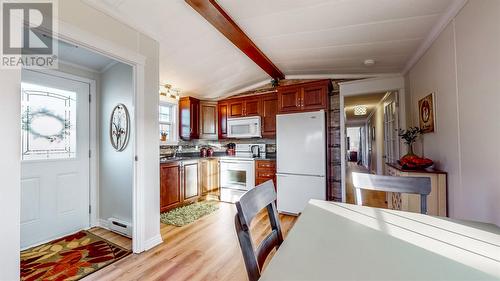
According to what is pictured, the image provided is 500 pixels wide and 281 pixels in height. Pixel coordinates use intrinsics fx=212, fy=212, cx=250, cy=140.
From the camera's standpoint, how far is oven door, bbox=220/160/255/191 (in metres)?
3.76

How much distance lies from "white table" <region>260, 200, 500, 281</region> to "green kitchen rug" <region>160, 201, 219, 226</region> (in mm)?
2448

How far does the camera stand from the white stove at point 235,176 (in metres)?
3.77

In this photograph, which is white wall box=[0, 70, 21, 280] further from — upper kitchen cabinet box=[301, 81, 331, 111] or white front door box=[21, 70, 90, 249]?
upper kitchen cabinet box=[301, 81, 331, 111]

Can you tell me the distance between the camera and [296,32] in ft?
7.39

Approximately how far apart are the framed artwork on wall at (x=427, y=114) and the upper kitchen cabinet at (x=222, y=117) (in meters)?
3.17

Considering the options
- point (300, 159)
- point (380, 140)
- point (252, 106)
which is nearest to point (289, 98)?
point (252, 106)

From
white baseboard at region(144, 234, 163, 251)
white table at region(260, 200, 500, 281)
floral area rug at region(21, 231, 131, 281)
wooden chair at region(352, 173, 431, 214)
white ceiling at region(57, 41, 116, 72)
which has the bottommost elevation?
floral area rug at region(21, 231, 131, 281)

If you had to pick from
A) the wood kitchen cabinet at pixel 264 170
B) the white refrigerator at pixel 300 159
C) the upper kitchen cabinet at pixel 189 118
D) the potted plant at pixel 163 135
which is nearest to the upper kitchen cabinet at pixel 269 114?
the white refrigerator at pixel 300 159

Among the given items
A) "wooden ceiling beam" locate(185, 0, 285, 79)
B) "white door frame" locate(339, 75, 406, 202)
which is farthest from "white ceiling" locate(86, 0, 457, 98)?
"white door frame" locate(339, 75, 406, 202)

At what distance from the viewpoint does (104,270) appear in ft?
6.21

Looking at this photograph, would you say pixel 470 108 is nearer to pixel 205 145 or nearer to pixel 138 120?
pixel 138 120

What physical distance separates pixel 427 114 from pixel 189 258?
2.91m

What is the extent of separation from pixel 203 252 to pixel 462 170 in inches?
95.2

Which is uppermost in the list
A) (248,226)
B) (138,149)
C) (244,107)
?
(244,107)
